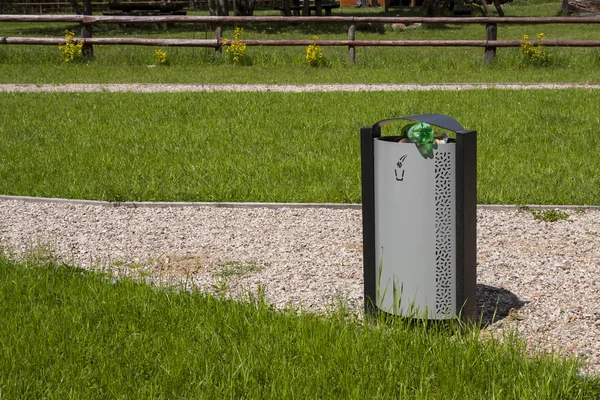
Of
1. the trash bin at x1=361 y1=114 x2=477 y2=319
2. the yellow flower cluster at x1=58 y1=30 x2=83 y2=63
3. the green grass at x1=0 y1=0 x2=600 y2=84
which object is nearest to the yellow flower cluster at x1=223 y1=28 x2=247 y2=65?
the green grass at x1=0 y1=0 x2=600 y2=84

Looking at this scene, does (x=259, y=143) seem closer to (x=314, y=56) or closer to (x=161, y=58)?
(x=314, y=56)

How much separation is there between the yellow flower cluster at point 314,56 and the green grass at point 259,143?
4631mm

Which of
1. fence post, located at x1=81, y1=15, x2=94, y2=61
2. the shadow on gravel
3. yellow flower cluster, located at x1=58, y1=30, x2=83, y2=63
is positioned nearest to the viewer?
the shadow on gravel

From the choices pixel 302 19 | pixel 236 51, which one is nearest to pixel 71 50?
pixel 236 51

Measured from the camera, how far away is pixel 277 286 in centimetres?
479

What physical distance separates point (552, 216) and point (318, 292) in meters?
2.44

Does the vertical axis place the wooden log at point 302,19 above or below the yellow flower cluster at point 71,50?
above

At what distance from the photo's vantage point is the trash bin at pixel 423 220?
3766 mm

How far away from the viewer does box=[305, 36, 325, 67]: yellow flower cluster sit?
1714 centimetres

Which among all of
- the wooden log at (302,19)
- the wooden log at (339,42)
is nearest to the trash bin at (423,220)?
the wooden log at (339,42)

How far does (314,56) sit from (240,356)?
46.4 ft

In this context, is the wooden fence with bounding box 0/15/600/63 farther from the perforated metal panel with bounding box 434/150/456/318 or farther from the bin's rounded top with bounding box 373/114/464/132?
the perforated metal panel with bounding box 434/150/456/318

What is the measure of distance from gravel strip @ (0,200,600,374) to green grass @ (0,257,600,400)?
38 cm

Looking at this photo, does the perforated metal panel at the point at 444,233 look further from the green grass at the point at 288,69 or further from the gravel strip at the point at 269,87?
the green grass at the point at 288,69
